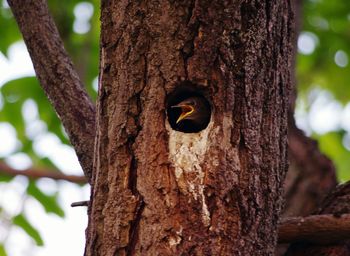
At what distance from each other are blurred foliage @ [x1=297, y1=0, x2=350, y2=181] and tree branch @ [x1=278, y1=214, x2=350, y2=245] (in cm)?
259

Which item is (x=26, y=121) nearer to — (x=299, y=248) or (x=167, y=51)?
(x=299, y=248)

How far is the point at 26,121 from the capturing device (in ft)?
16.5

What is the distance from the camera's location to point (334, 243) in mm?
2971

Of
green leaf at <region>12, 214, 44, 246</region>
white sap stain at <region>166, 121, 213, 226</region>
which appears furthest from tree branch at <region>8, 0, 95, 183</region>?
green leaf at <region>12, 214, 44, 246</region>

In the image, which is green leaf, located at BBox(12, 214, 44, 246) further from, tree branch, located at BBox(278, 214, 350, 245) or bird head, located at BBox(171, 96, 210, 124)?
bird head, located at BBox(171, 96, 210, 124)

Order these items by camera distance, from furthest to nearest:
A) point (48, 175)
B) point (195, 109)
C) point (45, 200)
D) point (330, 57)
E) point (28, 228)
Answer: point (330, 57), point (45, 200), point (28, 228), point (48, 175), point (195, 109)

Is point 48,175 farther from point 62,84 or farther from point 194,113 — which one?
point 194,113

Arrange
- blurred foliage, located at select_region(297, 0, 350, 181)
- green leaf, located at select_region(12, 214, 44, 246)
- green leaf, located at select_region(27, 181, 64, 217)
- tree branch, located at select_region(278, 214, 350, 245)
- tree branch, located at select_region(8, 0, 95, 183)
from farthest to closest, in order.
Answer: blurred foliage, located at select_region(297, 0, 350, 181), green leaf, located at select_region(27, 181, 64, 217), green leaf, located at select_region(12, 214, 44, 246), tree branch, located at select_region(278, 214, 350, 245), tree branch, located at select_region(8, 0, 95, 183)

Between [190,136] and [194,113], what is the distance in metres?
0.23

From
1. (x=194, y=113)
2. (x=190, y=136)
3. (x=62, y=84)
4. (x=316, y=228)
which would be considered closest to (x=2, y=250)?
(x=62, y=84)

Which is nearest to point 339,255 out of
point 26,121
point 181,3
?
point 181,3

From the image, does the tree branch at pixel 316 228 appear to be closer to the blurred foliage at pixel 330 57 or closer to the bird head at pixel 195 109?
the bird head at pixel 195 109

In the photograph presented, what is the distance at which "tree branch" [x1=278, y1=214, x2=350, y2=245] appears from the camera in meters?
2.88

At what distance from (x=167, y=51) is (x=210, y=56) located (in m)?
0.13
